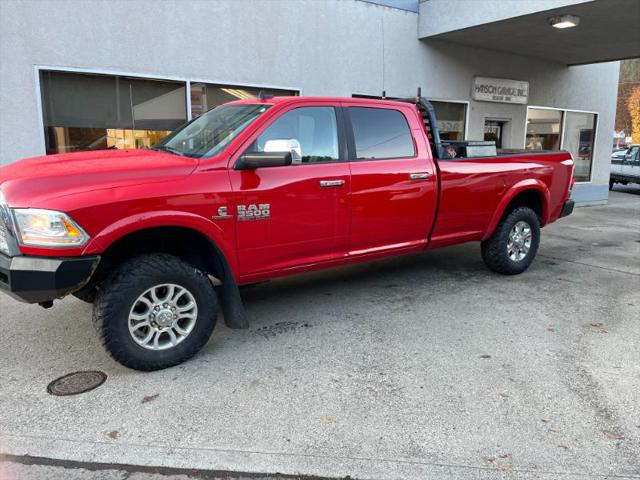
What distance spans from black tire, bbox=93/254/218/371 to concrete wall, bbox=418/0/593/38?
292 inches

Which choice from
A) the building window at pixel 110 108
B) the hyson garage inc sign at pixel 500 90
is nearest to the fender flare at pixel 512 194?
the building window at pixel 110 108

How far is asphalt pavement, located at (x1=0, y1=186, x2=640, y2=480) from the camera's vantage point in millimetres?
2723

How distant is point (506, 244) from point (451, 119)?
583 cm

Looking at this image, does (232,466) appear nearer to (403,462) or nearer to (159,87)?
(403,462)

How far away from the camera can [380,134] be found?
Result: 4.85 meters

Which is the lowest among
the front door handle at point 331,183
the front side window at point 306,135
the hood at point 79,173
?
the front door handle at point 331,183

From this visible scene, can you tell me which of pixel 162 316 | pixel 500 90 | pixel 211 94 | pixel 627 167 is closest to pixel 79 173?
pixel 162 316

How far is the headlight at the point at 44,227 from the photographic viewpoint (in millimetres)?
3121

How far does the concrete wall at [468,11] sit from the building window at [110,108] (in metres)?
4.73

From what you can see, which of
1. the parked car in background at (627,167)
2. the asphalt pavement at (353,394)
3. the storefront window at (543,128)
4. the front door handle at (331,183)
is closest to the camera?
the asphalt pavement at (353,394)

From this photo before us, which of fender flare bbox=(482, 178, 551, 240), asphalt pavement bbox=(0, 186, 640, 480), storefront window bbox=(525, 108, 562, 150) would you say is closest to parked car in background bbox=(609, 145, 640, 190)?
storefront window bbox=(525, 108, 562, 150)

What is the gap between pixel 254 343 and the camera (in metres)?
4.18

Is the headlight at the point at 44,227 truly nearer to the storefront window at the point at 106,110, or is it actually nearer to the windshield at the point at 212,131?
the windshield at the point at 212,131

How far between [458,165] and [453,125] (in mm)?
6265
